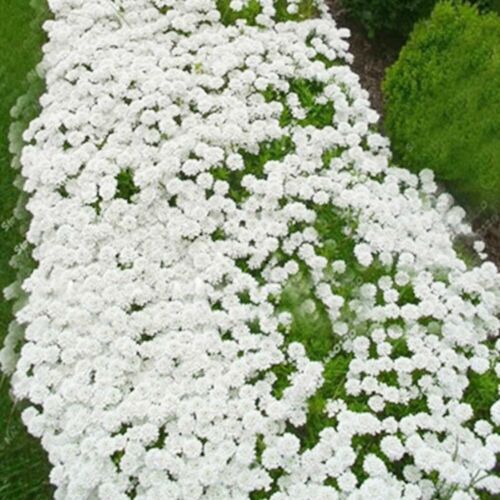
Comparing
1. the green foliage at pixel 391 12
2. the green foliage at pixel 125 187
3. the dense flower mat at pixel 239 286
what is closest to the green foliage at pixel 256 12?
the dense flower mat at pixel 239 286

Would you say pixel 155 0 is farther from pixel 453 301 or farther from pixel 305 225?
pixel 453 301

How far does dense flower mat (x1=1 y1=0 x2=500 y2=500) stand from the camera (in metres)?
4.75

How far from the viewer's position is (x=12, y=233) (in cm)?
664

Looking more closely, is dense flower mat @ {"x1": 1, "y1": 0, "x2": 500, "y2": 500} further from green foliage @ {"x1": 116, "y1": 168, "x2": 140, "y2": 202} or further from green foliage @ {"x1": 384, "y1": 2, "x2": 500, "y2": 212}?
green foliage @ {"x1": 384, "y1": 2, "x2": 500, "y2": 212}

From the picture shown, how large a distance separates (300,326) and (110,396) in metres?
1.20

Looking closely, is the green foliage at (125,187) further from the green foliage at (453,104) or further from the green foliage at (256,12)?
the green foliage at (453,104)

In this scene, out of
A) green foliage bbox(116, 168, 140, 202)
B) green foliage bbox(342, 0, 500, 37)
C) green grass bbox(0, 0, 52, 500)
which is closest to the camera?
green grass bbox(0, 0, 52, 500)

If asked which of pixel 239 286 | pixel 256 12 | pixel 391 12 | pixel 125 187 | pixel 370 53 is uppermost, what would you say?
pixel 391 12

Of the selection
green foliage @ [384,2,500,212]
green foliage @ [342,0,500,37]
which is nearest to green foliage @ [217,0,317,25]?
green foliage @ [342,0,500,37]

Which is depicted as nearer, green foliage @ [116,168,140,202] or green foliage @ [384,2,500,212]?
green foliage @ [116,168,140,202]

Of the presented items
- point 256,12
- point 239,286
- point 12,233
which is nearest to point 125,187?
point 239,286

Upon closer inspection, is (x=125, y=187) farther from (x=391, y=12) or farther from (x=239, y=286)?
(x=391, y=12)

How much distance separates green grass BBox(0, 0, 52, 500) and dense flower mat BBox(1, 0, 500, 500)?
0.36m

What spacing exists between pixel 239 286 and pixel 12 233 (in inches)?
88.0
